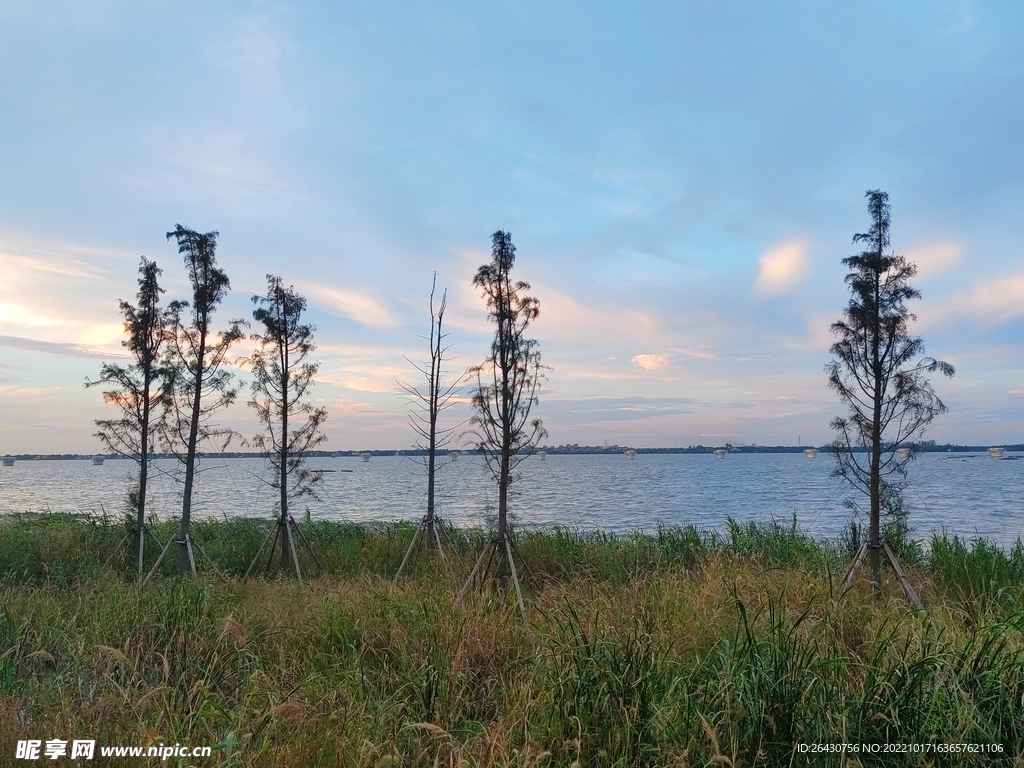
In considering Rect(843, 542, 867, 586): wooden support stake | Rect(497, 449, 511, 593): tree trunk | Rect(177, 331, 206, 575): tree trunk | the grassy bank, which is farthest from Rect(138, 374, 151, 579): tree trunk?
Rect(843, 542, 867, 586): wooden support stake

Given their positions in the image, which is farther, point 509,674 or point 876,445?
point 876,445

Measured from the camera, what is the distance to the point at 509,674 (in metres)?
4.69

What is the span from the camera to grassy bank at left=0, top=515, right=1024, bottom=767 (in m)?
3.41

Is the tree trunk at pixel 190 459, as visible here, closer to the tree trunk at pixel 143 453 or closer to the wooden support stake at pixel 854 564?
the tree trunk at pixel 143 453

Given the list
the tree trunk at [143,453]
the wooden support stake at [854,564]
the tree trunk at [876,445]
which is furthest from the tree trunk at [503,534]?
the tree trunk at [143,453]

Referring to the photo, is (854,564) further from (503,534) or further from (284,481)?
(284,481)

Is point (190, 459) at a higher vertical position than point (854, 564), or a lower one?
higher

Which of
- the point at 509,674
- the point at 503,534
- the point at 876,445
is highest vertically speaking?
the point at 876,445

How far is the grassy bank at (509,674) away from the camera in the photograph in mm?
3406

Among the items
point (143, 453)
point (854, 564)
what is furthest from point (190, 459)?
point (854, 564)

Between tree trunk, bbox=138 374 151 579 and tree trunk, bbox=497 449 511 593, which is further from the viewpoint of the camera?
tree trunk, bbox=138 374 151 579

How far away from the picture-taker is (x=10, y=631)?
5516 mm

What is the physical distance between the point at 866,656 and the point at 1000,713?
1.16 meters

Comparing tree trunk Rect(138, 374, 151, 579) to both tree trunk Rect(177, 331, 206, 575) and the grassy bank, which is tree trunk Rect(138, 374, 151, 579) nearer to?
tree trunk Rect(177, 331, 206, 575)
